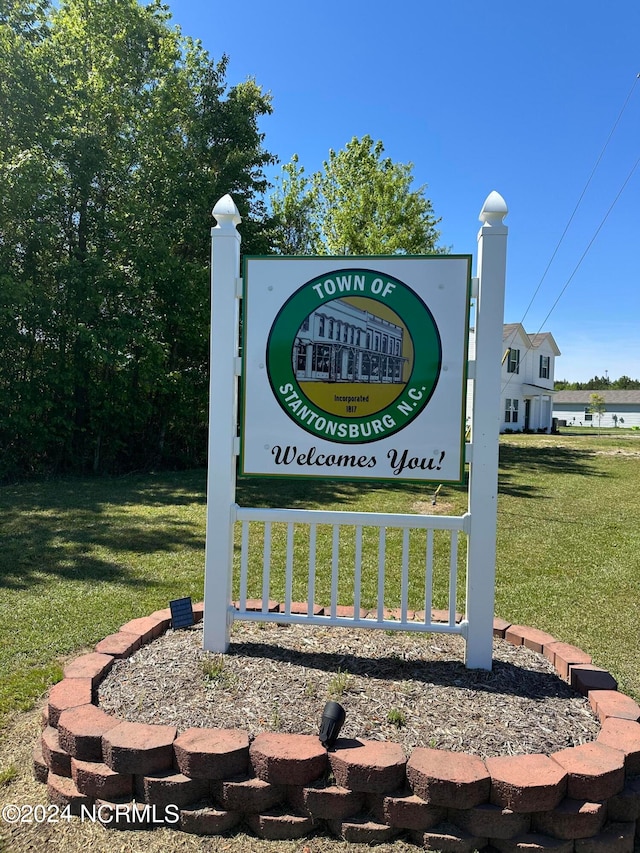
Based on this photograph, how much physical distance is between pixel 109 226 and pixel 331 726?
1136 centimetres

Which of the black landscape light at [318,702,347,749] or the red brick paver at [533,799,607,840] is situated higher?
the black landscape light at [318,702,347,749]

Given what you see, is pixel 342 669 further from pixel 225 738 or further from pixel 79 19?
pixel 79 19

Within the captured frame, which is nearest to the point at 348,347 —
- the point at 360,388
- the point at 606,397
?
the point at 360,388

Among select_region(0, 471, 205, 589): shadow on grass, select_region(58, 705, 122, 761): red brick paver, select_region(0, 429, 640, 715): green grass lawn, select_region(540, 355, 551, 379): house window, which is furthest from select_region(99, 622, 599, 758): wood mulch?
select_region(540, 355, 551, 379): house window

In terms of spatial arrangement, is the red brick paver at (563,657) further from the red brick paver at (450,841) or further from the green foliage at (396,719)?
the red brick paver at (450,841)

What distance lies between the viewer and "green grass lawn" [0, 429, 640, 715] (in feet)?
12.2

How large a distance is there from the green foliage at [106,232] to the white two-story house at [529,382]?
1935 cm

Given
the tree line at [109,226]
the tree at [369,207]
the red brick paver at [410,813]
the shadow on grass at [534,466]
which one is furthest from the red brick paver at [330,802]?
the tree at [369,207]

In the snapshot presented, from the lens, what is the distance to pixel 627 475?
13148mm

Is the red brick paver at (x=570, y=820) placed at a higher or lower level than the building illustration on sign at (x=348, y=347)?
lower

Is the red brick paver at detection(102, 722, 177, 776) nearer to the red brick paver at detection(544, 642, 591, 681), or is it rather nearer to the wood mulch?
the wood mulch

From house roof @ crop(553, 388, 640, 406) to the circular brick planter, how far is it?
189 ft

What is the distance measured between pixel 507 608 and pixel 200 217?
10.9m

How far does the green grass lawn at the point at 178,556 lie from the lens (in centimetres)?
370
